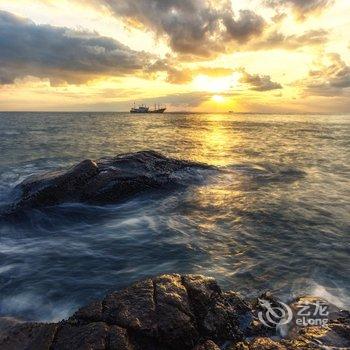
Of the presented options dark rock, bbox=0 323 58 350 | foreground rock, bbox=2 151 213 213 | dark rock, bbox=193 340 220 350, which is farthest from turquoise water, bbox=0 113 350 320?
dark rock, bbox=193 340 220 350

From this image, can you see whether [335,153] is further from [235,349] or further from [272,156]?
[235,349]

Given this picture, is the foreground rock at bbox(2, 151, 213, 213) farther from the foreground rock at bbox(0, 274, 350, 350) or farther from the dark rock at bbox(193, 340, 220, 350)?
the dark rock at bbox(193, 340, 220, 350)

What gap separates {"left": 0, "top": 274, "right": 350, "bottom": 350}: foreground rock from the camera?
19.1 feet

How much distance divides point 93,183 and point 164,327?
1135cm

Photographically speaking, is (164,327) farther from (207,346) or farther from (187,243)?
(187,243)

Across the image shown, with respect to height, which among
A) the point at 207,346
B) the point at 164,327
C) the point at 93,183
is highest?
the point at 164,327

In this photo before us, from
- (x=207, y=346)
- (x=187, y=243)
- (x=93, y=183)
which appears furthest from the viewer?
(x=93, y=183)

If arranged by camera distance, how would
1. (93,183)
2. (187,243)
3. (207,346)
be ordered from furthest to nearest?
(93,183)
(187,243)
(207,346)

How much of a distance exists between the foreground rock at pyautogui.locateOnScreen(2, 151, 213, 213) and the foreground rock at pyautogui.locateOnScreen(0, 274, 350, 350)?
9.19m

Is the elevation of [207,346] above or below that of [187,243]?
above

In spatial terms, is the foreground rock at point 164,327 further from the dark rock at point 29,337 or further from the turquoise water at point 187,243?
the turquoise water at point 187,243

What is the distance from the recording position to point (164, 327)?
605 centimetres

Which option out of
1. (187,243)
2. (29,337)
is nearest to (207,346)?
(29,337)

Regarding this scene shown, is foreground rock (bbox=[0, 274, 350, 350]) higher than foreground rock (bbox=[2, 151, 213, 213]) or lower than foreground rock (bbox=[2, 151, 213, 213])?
higher
